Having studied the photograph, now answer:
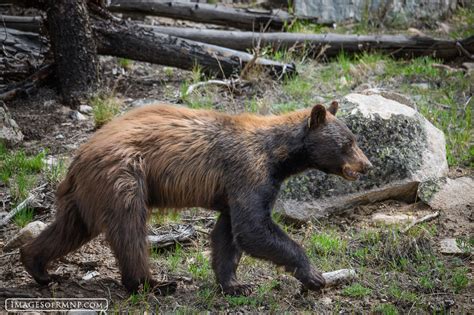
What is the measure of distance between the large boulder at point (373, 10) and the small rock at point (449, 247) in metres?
7.42

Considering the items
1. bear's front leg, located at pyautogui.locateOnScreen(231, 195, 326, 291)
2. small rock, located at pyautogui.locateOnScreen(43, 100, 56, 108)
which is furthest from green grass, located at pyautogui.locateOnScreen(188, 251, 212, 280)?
small rock, located at pyautogui.locateOnScreen(43, 100, 56, 108)

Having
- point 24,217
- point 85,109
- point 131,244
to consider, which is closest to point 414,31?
→ point 85,109

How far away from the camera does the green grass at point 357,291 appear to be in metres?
6.22

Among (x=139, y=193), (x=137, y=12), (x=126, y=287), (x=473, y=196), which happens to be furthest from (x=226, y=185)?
(x=137, y=12)

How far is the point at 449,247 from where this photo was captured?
710cm

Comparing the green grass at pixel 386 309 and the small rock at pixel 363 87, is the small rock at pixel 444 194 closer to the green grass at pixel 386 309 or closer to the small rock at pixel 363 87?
the green grass at pixel 386 309

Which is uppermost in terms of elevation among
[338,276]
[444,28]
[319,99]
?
[444,28]

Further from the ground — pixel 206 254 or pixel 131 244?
pixel 131 244

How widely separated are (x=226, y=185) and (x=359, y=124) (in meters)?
2.40

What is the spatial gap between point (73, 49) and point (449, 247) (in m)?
5.54

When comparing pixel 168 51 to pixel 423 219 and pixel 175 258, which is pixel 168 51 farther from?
pixel 423 219

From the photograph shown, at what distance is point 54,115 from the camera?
966cm

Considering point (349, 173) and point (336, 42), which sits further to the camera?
point (336, 42)

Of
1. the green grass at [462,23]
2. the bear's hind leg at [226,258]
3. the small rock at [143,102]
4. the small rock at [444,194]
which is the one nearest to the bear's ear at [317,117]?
the bear's hind leg at [226,258]
